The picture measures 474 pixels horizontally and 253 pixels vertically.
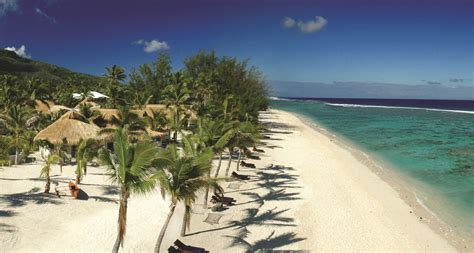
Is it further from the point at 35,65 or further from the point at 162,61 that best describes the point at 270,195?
the point at 35,65

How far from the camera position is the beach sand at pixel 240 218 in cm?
1277

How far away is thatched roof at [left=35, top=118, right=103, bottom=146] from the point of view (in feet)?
69.8

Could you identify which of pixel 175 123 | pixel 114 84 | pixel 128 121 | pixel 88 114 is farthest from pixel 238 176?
pixel 114 84

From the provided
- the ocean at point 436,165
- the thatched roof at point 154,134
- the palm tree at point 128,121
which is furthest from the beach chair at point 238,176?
the ocean at point 436,165

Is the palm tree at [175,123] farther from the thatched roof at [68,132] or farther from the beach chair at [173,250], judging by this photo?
the beach chair at [173,250]

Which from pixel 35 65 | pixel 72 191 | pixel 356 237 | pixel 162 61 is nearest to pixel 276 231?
pixel 356 237

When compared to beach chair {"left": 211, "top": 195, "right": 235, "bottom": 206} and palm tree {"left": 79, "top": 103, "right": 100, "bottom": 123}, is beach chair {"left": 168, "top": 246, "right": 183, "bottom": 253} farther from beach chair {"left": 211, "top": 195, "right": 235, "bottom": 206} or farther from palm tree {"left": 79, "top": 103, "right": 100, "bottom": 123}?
palm tree {"left": 79, "top": 103, "right": 100, "bottom": 123}

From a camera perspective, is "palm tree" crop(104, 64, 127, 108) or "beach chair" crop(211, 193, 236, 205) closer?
"beach chair" crop(211, 193, 236, 205)

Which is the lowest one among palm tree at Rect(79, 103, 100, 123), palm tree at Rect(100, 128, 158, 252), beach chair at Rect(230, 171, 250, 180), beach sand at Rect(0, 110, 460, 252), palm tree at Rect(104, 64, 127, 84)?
beach sand at Rect(0, 110, 460, 252)

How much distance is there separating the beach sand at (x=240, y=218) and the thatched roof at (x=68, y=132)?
168cm

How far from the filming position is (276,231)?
1418 centimetres

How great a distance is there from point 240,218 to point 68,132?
12.8m

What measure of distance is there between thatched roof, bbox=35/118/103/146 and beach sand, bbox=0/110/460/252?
1.68 m

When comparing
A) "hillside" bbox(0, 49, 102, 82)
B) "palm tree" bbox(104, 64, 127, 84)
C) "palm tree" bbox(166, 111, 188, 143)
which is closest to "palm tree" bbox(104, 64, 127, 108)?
"palm tree" bbox(104, 64, 127, 84)
